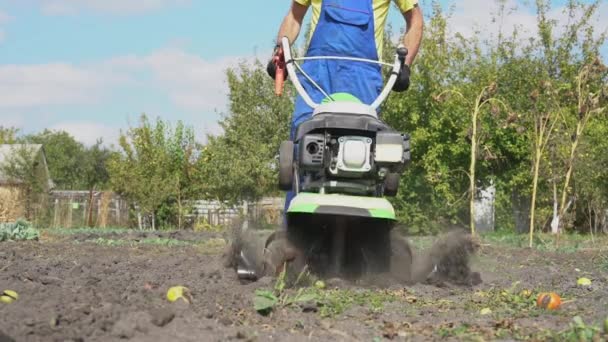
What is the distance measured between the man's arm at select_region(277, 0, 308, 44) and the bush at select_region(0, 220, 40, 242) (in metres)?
7.13

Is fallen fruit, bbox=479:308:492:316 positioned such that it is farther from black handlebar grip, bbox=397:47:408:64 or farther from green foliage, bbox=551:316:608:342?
black handlebar grip, bbox=397:47:408:64

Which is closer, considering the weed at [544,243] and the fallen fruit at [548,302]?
the fallen fruit at [548,302]

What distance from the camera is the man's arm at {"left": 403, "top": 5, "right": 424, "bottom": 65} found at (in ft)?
23.2

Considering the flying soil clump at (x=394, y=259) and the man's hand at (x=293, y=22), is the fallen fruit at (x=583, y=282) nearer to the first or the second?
the flying soil clump at (x=394, y=259)

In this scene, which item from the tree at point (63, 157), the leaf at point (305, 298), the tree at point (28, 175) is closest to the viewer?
the leaf at point (305, 298)

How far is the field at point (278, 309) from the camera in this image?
3.89 m

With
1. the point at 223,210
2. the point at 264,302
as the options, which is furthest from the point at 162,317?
the point at 223,210

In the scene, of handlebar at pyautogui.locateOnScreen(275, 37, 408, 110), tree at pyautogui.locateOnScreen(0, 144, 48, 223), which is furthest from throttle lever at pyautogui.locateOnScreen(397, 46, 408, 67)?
tree at pyautogui.locateOnScreen(0, 144, 48, 223)

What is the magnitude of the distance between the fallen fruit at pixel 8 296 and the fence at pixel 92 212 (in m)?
22.2

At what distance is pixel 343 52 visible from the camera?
6.76m

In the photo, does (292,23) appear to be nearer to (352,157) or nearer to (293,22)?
(293,22)

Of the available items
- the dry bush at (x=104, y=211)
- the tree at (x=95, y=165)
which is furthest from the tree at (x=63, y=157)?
the dry bush at (x=104, y=211)

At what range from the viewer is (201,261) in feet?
27.4

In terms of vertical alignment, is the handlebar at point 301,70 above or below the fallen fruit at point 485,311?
above
